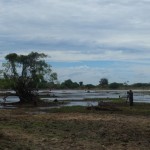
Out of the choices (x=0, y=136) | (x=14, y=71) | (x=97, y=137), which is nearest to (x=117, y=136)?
(x=97, y=137)

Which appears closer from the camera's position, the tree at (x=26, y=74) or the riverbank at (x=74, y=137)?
the riverbank at (x=74, y=137)

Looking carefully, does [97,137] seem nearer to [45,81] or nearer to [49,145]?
[49,145]

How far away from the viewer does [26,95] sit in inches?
2067

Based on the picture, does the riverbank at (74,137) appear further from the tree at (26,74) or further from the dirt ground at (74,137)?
the tree at (26,74)

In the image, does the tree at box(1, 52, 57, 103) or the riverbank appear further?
the tree at box(1, 52, 57, 103)

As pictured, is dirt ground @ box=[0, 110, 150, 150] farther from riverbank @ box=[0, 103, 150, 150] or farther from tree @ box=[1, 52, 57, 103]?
tree @ box=[1, 52, 57, 103]

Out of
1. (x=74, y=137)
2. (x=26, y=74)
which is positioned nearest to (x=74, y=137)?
(x=74, y=137)

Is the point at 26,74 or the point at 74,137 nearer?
the point at 74,137

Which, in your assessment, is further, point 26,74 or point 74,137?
point 26,74

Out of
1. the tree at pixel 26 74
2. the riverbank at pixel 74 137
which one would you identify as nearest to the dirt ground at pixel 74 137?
the riverbank at pixel 74 137

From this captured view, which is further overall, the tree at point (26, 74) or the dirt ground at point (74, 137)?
the tree at point (26, 74)

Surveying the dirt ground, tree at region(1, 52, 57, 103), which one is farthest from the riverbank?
→ tree at region(1, 52, 57, 103)

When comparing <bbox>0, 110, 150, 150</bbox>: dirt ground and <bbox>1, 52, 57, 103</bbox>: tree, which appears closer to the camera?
<bbox>0, 110, 150, 150</bbox>: dirt ground

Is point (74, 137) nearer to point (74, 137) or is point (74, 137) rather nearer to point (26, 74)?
point (74, 137)
